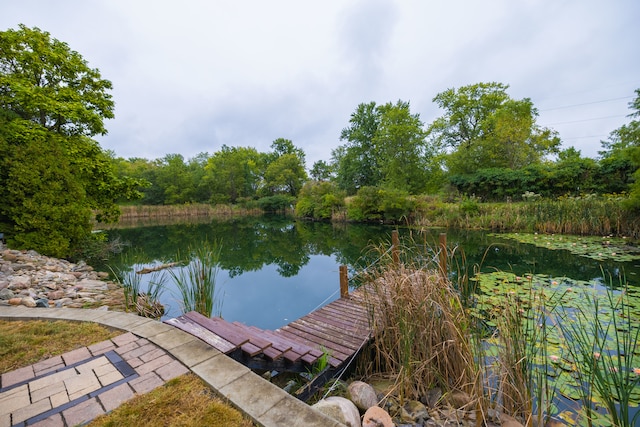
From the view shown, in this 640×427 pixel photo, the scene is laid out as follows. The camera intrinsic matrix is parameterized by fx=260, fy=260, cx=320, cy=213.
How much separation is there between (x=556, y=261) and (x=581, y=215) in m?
4.42

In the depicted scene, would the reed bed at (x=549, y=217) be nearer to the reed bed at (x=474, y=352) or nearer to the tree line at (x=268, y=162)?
the tree line at (x=268, y=162)

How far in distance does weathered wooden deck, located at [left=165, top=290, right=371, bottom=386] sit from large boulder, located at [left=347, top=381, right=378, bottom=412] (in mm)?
285

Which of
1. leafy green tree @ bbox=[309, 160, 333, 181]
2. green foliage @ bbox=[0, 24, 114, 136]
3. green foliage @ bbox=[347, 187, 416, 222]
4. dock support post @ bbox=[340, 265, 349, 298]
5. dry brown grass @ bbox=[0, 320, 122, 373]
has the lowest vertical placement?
dock support post @ bbox=[340, 265, 349, 298]

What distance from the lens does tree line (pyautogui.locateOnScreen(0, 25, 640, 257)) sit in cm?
559

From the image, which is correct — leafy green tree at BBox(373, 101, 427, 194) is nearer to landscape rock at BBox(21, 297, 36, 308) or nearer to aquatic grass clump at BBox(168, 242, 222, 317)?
aquatic grass clump at BBox(168, 242, 222, 317)

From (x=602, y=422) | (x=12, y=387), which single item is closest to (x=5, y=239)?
(x=12, y=387)

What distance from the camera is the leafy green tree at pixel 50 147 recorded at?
5.33 m

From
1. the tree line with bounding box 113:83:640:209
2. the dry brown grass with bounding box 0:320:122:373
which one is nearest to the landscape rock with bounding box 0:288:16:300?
the dry brown grass with bounding box 0:320:122:373

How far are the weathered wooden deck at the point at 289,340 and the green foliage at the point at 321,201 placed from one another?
54.0ft

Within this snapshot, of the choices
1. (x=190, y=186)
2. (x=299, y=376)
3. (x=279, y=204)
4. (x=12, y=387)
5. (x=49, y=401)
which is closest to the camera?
(x=49, y=401)

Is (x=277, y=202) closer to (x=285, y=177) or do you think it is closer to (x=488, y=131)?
(x=285, y=177)

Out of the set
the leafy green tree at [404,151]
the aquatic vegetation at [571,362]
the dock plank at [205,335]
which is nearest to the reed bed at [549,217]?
the leafy green tree at [404,151]

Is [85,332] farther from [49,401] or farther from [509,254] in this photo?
[509,254]

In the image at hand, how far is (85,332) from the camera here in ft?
7.29
